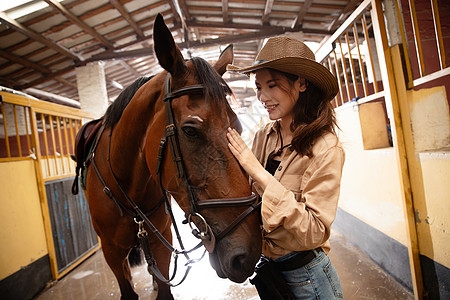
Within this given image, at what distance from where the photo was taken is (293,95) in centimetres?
108

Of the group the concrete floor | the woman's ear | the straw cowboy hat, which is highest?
the straw cowboy hat

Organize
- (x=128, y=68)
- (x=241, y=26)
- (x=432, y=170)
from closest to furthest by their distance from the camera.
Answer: (x=432, y=170)
(x=241, y=26)
(x=128, y=68)

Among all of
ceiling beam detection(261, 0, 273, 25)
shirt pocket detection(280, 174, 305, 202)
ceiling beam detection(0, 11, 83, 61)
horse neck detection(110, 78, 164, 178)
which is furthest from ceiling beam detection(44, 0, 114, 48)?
shirt pocket detection(280, 174, 305, 202)

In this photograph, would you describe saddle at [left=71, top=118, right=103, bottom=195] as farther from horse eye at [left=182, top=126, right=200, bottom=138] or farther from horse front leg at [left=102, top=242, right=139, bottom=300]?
horse eye at [left=182, top=126, right=200, bottom=138]

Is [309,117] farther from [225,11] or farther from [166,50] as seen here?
[225,11]

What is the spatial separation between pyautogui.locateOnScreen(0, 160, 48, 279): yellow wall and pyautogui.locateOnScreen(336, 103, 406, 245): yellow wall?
3612mm

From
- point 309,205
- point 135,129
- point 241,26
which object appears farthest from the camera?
point 241,26

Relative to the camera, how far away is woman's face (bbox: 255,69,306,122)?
1.06 metres

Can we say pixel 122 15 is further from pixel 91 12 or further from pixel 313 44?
pixel 313 44

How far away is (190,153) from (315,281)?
764 millimetres

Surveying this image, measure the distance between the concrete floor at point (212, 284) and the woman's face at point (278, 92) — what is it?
7.13ft

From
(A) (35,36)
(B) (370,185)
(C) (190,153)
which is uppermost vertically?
(A) (35,36)

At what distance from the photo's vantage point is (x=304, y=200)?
3.09 feet

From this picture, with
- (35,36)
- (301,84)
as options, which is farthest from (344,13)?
(35,36)
